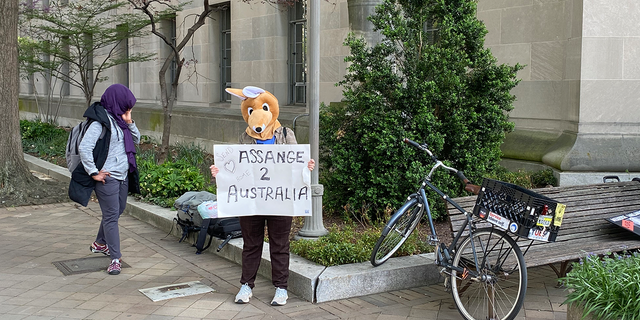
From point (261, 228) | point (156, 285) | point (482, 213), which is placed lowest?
point (156, 285)

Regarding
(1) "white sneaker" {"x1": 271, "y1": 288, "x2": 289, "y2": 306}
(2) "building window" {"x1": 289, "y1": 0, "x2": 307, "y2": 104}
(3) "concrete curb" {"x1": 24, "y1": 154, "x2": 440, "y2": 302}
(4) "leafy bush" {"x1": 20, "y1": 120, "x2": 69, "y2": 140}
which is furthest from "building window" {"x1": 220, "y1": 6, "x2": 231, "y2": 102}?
(1) "white sneaker" {"x1": 271, "y1": 288, "x2": 289, "y2": 306}

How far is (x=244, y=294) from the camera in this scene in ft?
17.2

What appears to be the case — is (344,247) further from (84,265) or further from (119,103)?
(84,265)

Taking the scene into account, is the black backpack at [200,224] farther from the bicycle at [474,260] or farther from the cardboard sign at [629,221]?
the cardboard sign at [629,221]

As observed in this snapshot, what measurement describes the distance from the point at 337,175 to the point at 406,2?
2160 mm

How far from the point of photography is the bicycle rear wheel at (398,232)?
5457 mm

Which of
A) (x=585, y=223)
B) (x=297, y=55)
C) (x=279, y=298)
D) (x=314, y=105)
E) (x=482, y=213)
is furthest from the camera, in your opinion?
(x=297, y=55)

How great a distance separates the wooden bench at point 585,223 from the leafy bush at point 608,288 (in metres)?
0.73

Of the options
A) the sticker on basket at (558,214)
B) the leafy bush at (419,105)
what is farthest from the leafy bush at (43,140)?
the sticker on basket at (558,214)

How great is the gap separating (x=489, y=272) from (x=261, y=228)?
6.12 feet

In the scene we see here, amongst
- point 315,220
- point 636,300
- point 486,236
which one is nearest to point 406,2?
point 315,220

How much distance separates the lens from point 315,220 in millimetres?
6520

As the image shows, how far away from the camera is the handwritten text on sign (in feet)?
16.9

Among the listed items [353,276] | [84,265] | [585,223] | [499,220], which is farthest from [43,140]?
[499,220]
